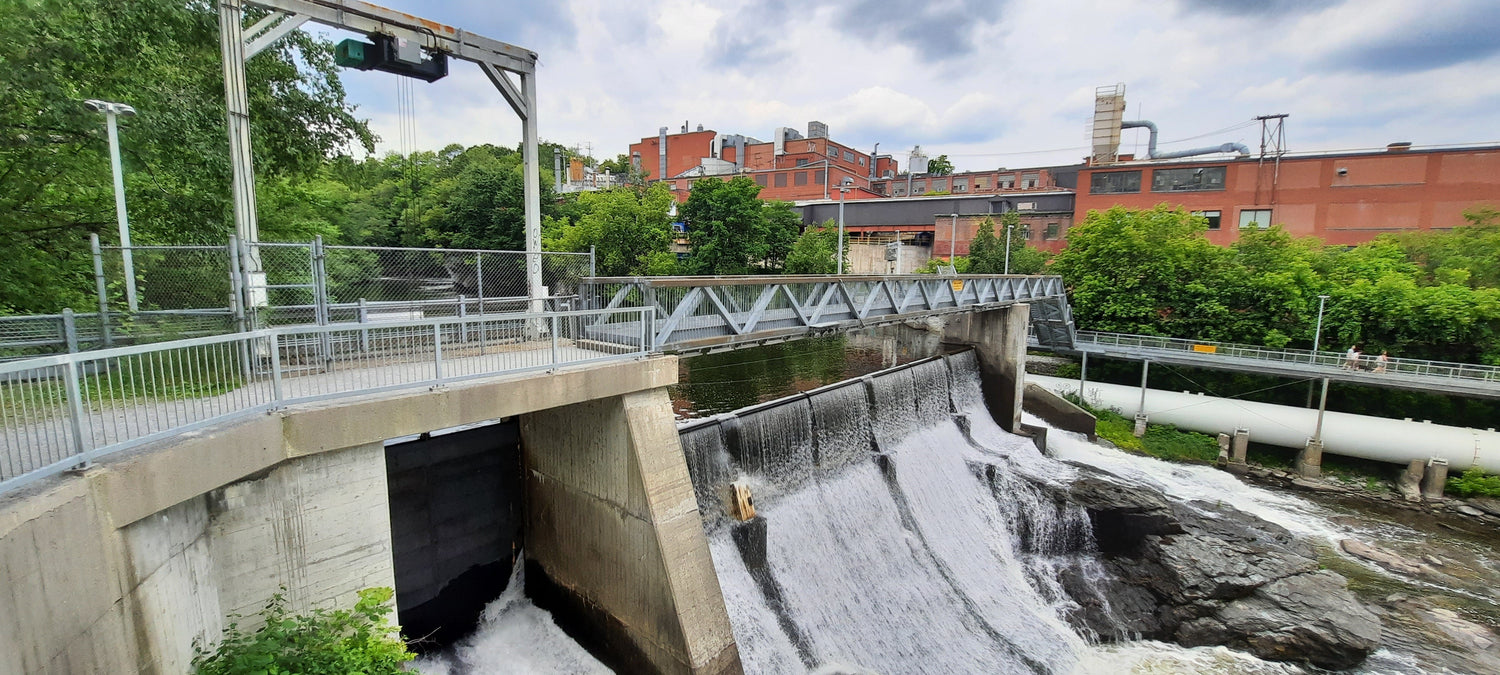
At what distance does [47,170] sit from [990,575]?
765 inches

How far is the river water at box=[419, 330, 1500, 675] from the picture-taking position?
11.0 m

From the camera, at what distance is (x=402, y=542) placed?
10.1 metres

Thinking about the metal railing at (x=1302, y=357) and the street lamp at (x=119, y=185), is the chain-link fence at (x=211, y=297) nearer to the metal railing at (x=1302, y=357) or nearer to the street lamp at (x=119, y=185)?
the street lamp at (x=119, y=185)

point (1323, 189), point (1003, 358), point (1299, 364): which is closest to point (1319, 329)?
point (1299, 364)

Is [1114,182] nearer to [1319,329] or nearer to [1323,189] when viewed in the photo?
[1323,189]

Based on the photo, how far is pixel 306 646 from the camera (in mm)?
5629

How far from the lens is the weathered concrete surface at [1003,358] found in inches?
910

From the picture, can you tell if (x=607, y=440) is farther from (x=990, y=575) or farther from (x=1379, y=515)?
(x=1379, y=515)

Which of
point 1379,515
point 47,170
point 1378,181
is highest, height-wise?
point 1378,181

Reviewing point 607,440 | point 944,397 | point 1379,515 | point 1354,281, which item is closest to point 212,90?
point 607,440

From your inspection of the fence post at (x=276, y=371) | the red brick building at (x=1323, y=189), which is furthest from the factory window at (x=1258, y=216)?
the fence post at (x=276, y=371)

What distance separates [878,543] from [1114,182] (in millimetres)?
35129

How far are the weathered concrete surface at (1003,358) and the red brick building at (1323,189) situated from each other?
51.4ft

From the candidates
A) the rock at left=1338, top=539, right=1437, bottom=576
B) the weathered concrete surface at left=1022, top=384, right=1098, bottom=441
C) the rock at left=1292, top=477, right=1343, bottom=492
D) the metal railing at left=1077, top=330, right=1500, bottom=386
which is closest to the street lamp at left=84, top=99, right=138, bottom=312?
the rock at left=1338, top=539, right=1437, bottom=576
